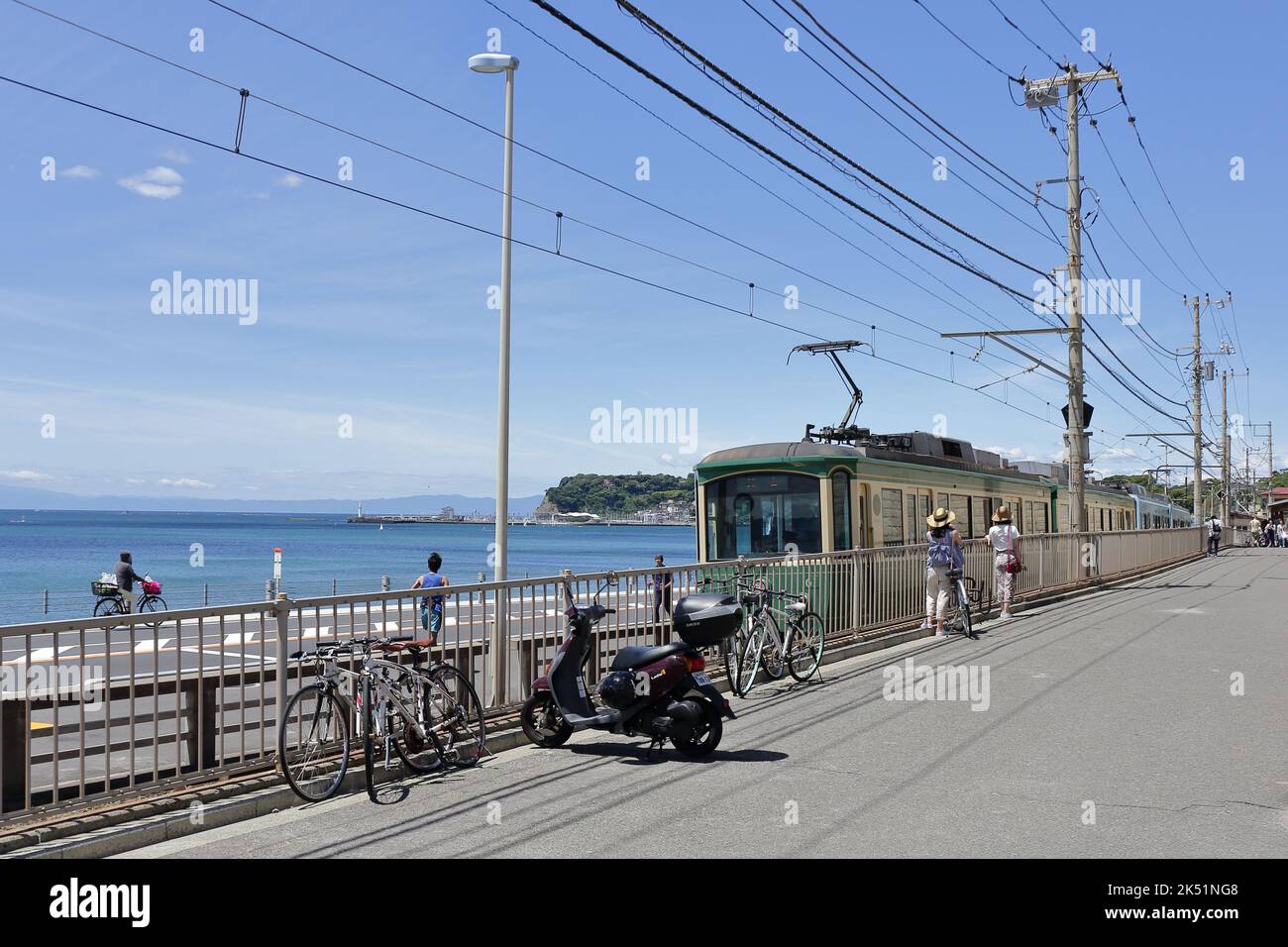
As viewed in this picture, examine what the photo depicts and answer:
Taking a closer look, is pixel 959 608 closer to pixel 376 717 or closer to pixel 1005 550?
pixel 1005 550

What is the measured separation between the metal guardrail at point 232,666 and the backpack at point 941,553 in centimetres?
73

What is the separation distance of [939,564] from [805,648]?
189 inches

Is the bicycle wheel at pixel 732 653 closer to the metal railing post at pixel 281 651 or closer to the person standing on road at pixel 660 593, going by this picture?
the person standing on road at pixel 660 593

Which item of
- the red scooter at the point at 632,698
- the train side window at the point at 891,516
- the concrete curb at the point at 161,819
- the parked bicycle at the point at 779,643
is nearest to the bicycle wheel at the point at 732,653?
the parked bicycle at the point at 779,643

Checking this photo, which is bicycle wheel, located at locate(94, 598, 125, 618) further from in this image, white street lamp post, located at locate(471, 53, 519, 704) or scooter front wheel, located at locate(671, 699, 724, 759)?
scooter front wheel, located at locate(671, 699, 724, 759)

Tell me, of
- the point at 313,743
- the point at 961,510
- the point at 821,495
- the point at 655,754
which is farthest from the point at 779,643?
the point at 961,510

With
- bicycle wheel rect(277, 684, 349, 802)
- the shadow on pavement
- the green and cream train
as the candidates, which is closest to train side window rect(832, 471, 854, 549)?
the green and cream train

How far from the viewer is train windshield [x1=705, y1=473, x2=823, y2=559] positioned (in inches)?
669

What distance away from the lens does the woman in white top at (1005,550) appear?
18.4 m

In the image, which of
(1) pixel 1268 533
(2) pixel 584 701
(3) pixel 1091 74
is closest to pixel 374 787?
(2) pixel 584 701

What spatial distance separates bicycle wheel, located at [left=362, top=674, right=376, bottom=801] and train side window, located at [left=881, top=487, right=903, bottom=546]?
12.2 meters

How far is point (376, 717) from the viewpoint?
23.2ft
